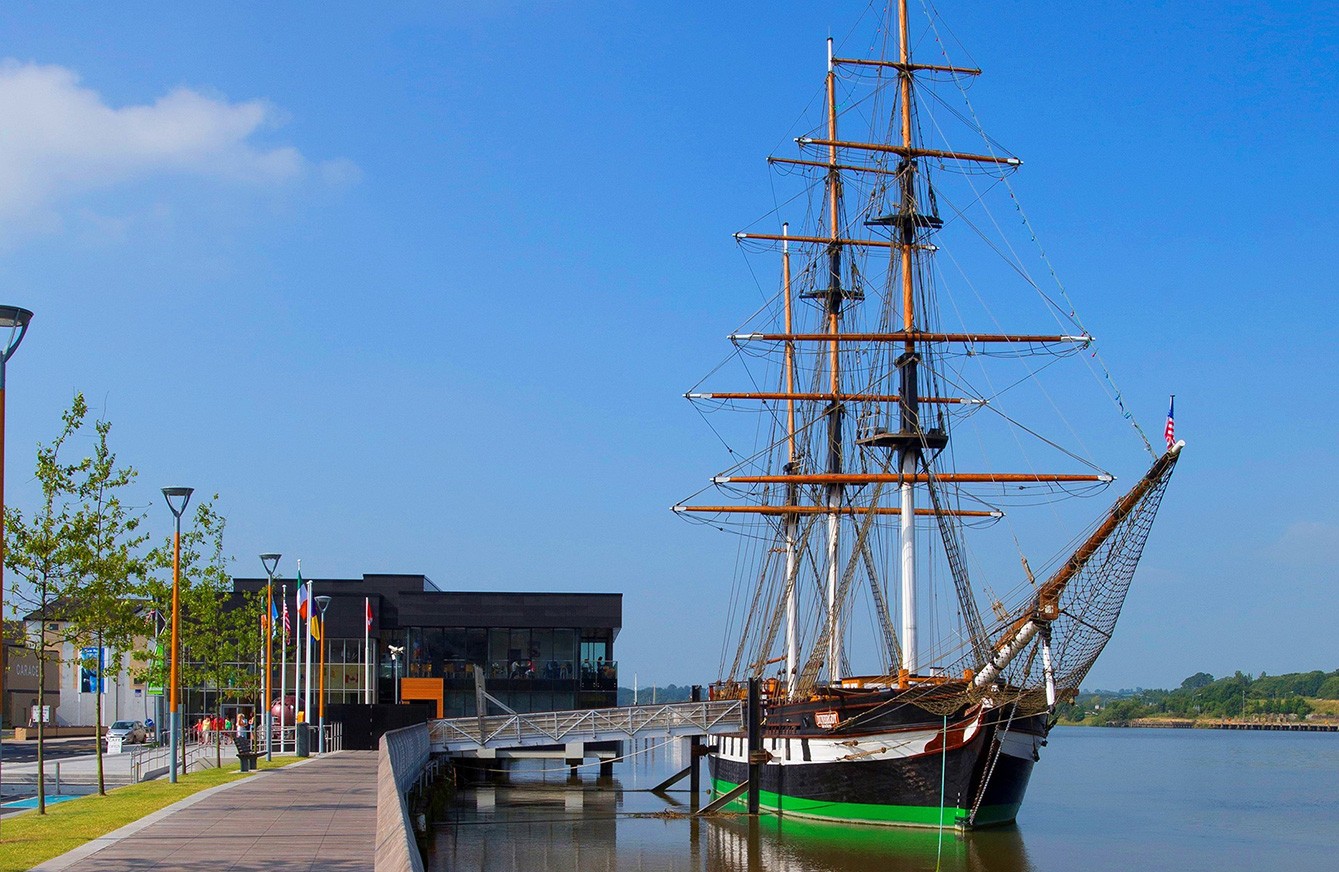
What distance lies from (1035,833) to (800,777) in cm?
730

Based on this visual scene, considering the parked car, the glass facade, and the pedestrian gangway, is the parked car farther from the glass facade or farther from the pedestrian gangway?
the pedestrian gangway

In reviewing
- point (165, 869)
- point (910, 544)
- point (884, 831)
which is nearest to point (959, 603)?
point (910, 544)

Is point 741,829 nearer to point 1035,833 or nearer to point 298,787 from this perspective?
point 1035,833

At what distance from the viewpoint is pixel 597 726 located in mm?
48531

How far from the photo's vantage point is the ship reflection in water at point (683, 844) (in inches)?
1291

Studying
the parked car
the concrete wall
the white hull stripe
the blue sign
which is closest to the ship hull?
the white hull stripe

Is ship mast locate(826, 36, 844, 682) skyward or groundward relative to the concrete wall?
skyward

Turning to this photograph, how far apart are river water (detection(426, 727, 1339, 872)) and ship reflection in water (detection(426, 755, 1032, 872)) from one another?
52mm

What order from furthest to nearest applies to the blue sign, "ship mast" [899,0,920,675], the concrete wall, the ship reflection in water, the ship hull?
"ship mast" [899,0,920,675] < the ship hull < the ship reflection in water < the blue sign < the concrete wall

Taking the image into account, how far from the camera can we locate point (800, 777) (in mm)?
40812

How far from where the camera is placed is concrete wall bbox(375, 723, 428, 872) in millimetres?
13094

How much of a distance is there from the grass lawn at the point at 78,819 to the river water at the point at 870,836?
20.6ft

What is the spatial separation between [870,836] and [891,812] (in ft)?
5.04

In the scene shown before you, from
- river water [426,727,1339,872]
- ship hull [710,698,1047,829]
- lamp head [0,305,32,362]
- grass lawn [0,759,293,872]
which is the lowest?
river water [426,727,1339,872]
